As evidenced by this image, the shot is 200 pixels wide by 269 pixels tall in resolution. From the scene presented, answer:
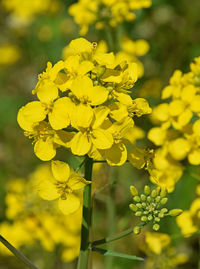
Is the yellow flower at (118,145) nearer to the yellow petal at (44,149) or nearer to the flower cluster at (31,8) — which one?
the yellow petal at (44,149)

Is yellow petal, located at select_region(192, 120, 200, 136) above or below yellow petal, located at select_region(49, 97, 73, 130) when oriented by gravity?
above

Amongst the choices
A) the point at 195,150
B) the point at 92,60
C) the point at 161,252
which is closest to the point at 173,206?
the point at 161,252

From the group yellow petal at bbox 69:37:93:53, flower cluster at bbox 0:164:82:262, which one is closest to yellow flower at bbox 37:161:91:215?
yellow petal at bbox 69:37:93:53

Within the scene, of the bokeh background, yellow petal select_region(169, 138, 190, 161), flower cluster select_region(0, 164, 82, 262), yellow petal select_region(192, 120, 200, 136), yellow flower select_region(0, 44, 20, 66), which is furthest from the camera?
yellow flower select_region(0, 44, 20, 66)

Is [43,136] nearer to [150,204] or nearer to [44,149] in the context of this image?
[44,149]

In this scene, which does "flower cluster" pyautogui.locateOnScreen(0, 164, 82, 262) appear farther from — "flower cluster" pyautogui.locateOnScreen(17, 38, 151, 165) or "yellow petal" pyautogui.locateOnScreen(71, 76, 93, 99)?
"yellow petal" pyautogui.locateOnScreen(71, 76, 93, 99)

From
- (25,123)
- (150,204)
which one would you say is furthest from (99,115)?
(150,204)
